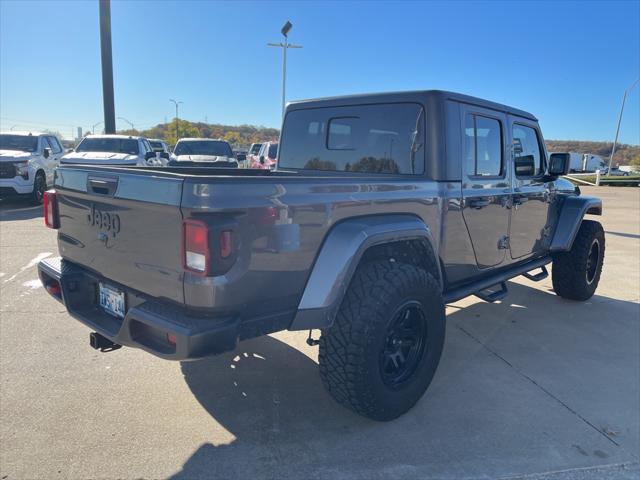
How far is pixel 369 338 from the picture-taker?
2.52 metres

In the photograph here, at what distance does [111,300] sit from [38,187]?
10.2 meters

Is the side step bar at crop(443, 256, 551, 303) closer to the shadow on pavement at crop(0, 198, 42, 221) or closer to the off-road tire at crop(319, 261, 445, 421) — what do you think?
the off-road tire at crop(319, 261, 445, 421)

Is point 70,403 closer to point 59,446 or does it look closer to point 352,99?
point 59,446

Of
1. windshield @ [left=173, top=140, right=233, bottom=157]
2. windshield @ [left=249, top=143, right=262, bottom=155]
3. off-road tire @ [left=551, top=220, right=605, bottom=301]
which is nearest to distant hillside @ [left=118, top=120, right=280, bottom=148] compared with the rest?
windshield @ [left=249, top=143, right=262, bottom=155]

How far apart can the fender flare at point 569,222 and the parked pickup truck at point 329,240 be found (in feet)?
2.51

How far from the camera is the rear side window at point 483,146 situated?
11.5ft

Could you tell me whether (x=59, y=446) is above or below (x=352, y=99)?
below

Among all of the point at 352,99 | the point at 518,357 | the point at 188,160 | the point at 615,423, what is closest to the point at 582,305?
the point at 518,357

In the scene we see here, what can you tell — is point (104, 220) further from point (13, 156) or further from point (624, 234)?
point (624, 234)

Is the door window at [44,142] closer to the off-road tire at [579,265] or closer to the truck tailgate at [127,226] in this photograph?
the truck tailgate at [127,226]

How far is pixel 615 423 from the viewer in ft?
9.66

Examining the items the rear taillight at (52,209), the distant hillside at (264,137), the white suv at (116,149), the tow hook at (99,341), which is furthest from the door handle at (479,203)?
the distant hillside at (264,137)

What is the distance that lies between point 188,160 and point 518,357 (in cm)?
1124

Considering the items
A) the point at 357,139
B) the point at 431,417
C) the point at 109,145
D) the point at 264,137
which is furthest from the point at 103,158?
the point at 264,137
